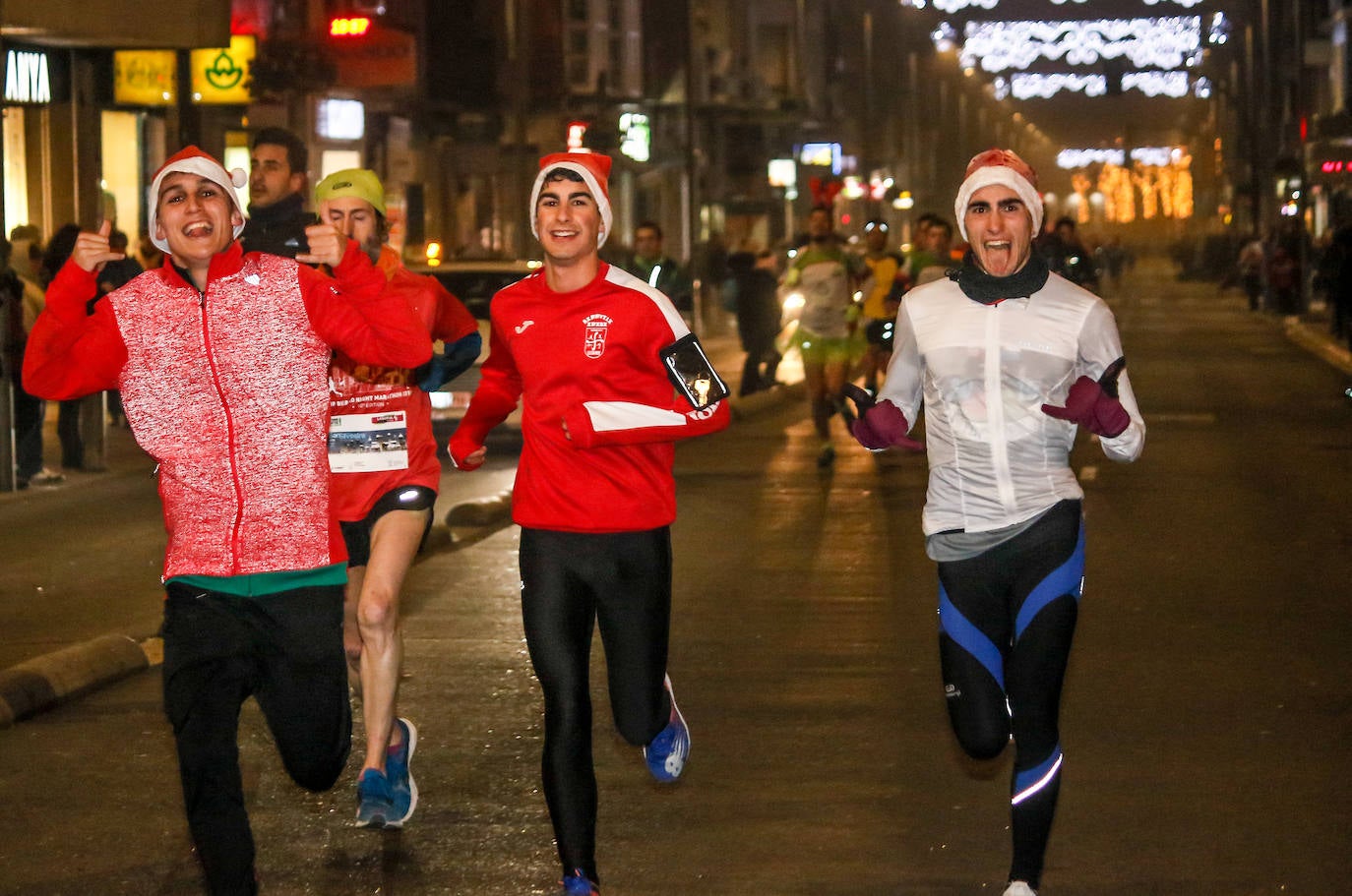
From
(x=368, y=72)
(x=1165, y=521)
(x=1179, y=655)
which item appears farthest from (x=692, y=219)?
(x=1179, y=655)

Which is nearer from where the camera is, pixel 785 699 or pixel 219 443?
pixel 219 443

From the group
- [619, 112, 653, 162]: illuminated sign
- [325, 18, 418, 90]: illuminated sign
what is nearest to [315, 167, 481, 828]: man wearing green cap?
[619, 112, 653, 162]: illuminated sign

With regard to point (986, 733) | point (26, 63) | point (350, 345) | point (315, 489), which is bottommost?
point (986, 733)

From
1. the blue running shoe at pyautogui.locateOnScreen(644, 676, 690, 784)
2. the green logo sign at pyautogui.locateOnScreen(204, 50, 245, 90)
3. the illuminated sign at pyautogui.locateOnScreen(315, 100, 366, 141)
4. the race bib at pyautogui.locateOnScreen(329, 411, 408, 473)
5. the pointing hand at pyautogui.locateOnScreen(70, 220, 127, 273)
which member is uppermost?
the illuminated sign at pyautogui.locateOnScreen(315, 100, 366, 141)

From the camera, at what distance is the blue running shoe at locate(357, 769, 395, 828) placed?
6.63 metres

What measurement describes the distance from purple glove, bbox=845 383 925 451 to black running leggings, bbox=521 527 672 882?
1.96 feet

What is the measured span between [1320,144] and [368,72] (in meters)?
16.4

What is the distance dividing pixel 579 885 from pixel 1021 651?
126 centimetres

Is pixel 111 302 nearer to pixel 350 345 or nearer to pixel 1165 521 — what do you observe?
pixel 350 345

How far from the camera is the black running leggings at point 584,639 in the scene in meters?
5.70

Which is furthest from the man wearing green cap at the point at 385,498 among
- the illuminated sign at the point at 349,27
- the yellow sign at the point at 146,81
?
the illuminated sign at the point at 349,27

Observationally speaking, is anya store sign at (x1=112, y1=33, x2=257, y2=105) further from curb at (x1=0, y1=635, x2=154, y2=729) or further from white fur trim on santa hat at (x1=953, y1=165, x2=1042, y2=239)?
white fur trim on santa hat at (x1=953, y1=165, x2=1042, y2=239)

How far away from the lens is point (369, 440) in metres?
6.64

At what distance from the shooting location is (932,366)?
5.75 m
